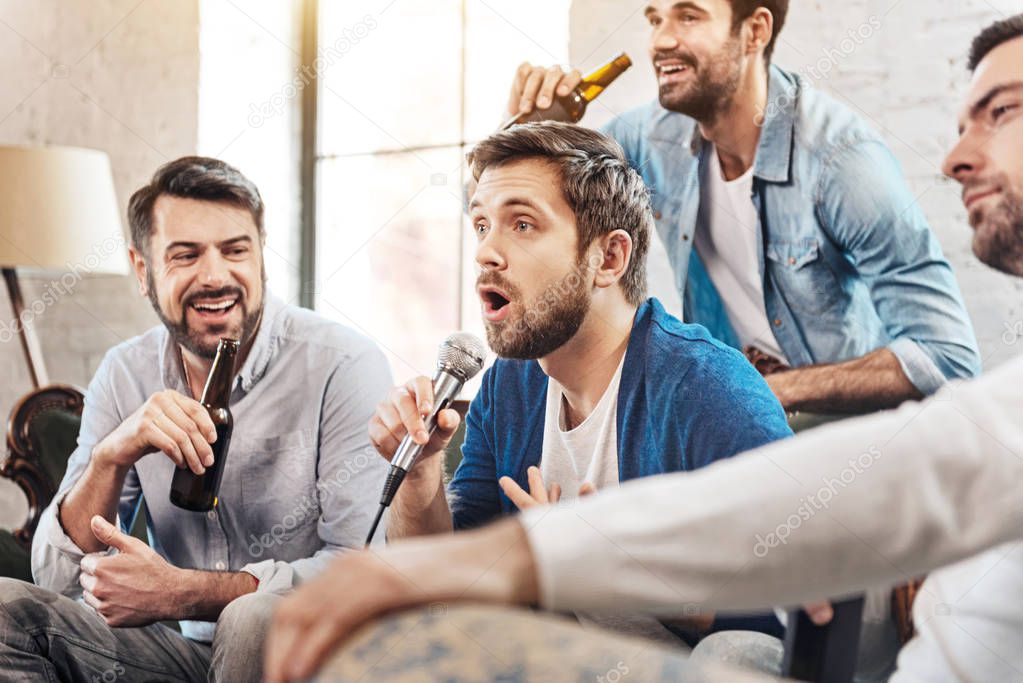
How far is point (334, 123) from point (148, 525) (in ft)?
4.69

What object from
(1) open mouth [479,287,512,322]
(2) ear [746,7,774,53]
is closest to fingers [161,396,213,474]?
(1) open mouth [479,287,512,322]

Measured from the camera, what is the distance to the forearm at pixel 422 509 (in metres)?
1.59

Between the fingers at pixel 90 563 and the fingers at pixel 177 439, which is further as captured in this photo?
the fingers at pixel 177 439

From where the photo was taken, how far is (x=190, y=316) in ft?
6.74

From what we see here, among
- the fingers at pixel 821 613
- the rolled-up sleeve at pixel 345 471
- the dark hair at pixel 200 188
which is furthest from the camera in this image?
the dark hair at pixel 200 188

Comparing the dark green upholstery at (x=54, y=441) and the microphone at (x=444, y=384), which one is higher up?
the microphone at (x=444, y=384)

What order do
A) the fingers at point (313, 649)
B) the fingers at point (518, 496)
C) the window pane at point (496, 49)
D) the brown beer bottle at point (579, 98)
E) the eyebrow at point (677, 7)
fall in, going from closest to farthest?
the fingers at point (313, 649)
the fingers at point (518, 496)
the eyebrow at point (677, 7)
the brown beer bottle at point (579, 98)
the window pane at point (496, 49)

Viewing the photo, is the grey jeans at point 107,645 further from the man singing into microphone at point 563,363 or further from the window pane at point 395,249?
the window pane at point 395,249

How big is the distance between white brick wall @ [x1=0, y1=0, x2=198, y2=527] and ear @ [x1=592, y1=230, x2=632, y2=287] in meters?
1.69

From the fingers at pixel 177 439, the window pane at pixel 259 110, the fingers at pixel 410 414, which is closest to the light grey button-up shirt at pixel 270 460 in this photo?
the fingers at pixel 177 439

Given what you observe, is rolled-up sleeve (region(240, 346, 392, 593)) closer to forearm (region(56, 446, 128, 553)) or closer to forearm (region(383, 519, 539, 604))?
forearm (region(56, 446, 128, 553))

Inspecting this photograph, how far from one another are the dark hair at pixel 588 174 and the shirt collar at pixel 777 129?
0.26 meters

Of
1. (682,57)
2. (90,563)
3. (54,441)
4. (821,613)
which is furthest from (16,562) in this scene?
(821,613)

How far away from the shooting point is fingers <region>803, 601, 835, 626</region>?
74cm
